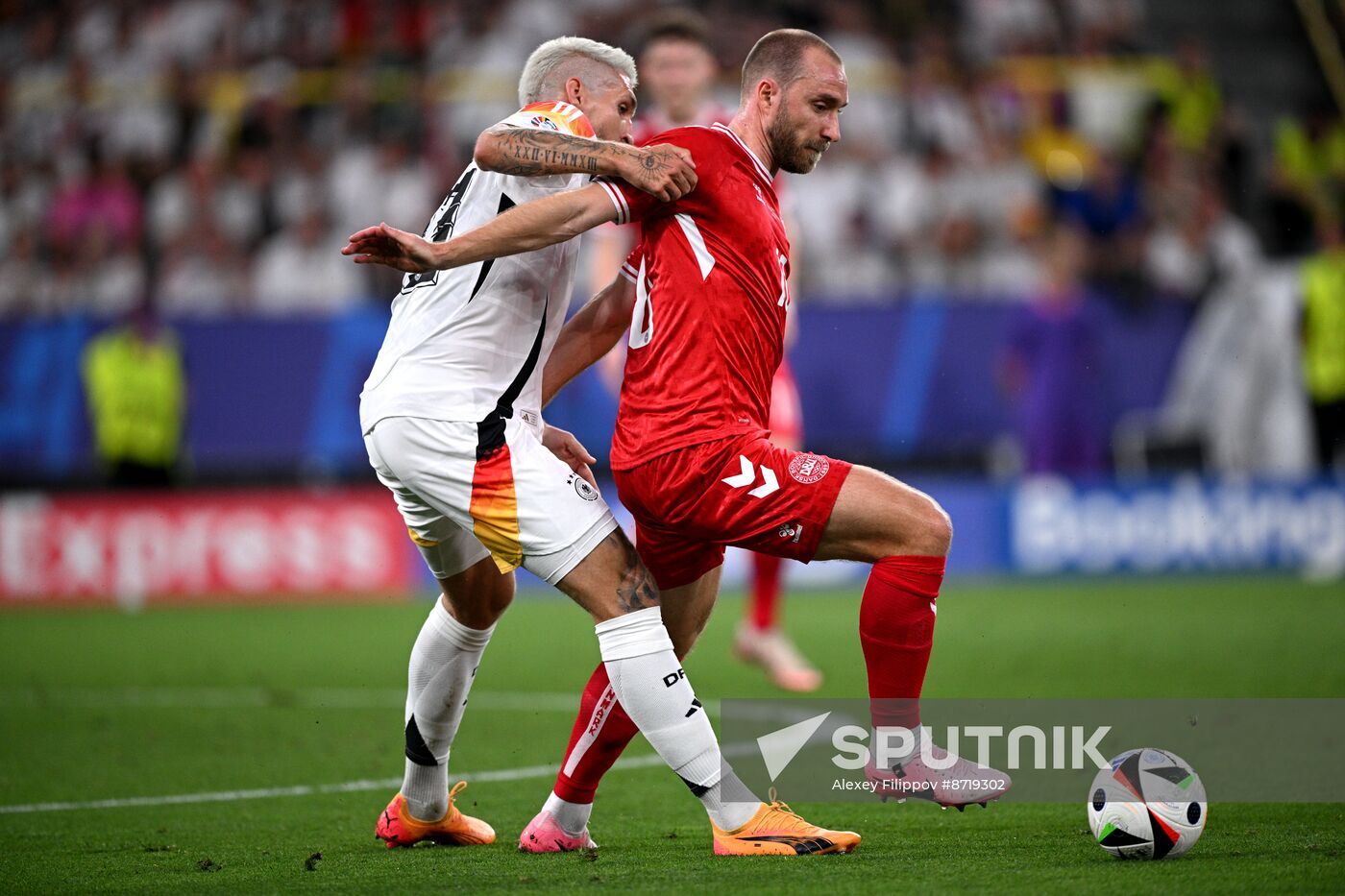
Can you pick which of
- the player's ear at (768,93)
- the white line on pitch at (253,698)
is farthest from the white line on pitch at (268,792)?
the player's ear at (768,93)

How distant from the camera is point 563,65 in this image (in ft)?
16.9

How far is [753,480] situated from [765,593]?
4.50 m

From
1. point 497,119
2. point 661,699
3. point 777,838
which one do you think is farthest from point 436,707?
point 497,119

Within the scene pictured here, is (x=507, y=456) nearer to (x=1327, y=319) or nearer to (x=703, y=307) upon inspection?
(x=703, y=307)

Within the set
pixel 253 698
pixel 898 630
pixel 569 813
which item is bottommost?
pixel 253 698

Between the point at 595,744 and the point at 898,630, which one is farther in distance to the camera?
the point at 595,744

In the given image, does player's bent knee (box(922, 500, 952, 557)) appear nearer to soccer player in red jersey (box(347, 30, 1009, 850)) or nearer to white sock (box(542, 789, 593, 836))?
soccer player in red jersey (box(347, 30, 1009, 850))

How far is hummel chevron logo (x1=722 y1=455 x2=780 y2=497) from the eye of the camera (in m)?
4.55

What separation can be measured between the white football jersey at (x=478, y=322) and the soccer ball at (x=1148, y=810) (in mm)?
1969

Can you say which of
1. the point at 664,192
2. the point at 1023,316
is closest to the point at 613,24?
Answer: the point at 1023,316

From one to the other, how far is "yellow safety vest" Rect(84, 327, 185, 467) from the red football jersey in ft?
36.2

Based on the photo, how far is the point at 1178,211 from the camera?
15594 mm

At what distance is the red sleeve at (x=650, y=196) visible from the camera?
468cm

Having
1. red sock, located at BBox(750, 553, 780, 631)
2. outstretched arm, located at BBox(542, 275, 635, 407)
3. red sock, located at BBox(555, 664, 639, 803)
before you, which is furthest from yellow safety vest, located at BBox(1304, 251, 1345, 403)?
red sock, located at BBox(555, 664, 639, 803)
